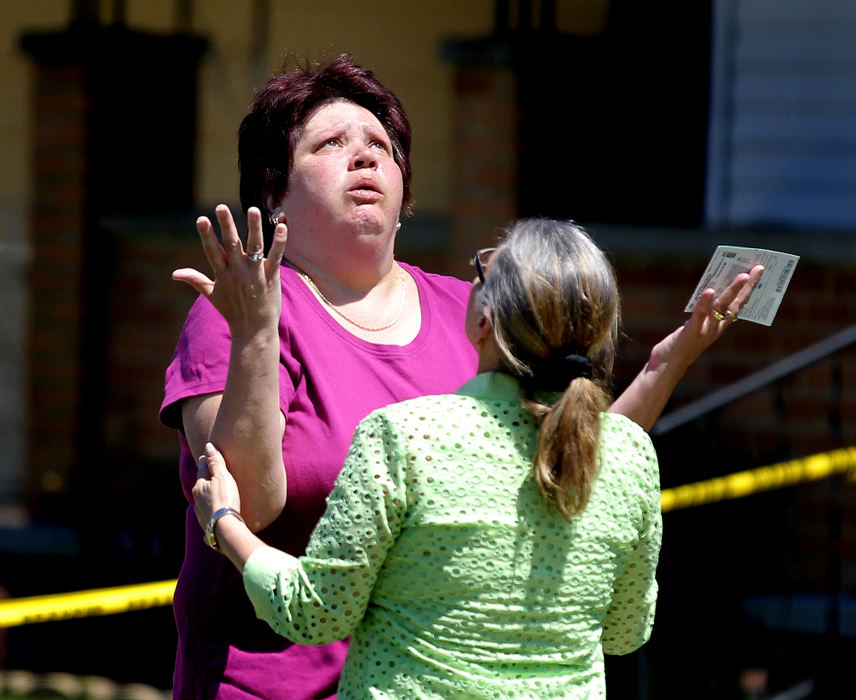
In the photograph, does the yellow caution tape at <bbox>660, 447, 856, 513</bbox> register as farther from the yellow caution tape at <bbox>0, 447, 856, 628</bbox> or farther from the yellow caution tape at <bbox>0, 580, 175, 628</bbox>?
the yellow caution tape at <bbox>0, 580, 175, 628</bbox>

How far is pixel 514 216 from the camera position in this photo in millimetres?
5785

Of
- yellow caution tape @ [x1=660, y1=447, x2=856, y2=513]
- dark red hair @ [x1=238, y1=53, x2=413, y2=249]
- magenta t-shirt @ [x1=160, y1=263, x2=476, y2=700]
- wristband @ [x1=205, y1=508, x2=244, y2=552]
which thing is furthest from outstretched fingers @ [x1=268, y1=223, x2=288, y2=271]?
yellow caution tape @ [x1=660, y1=447, x2=856, y2=513]

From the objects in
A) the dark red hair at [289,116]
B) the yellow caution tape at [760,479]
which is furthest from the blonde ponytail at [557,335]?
the yellow caution tape at [760,479]

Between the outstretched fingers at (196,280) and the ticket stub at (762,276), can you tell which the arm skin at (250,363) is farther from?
the ticket stub at (762,276)

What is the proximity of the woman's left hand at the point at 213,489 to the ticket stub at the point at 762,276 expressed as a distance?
898mm

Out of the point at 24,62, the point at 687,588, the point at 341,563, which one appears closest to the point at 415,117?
the point at 24,62

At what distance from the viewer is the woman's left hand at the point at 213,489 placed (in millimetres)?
2121

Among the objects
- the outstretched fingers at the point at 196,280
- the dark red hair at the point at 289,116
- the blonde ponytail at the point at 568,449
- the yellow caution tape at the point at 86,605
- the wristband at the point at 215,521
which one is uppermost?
the dark red hair at the point at 289,116

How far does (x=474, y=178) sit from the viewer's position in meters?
5.82

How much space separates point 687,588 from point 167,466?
2631mm

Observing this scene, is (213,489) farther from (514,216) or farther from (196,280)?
(514,216)

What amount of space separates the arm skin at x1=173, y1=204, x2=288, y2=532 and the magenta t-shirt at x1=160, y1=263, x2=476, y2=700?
0.08 metres

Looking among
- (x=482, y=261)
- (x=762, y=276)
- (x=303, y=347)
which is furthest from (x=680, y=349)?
(x=303, y=347)

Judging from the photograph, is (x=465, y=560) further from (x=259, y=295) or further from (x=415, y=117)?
(x=415, y=117)
